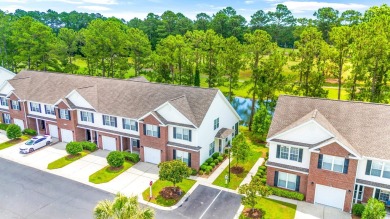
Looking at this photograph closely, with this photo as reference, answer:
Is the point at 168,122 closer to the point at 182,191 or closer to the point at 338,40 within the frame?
the point at 182,191

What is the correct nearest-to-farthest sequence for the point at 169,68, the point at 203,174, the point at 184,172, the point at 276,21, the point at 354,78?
the point at 184,172
the point at 203,174
the point at 354,78
the point at 169,68
the point at 276,21

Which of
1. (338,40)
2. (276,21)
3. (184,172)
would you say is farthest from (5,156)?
(276,21)

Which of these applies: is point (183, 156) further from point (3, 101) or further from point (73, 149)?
point (3, 101)

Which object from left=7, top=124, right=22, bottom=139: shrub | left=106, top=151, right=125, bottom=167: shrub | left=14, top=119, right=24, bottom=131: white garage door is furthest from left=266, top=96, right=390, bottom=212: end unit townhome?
left=14, top=119, right=24, bottom=131: white garage door

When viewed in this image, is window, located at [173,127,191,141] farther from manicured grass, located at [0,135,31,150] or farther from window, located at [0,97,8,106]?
window, located at [0,97,8,106]

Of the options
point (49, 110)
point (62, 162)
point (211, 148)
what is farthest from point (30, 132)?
point (211, 148)

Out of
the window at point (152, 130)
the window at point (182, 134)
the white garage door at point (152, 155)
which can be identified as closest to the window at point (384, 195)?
the window at point (182, 134)

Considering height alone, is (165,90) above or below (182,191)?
above
